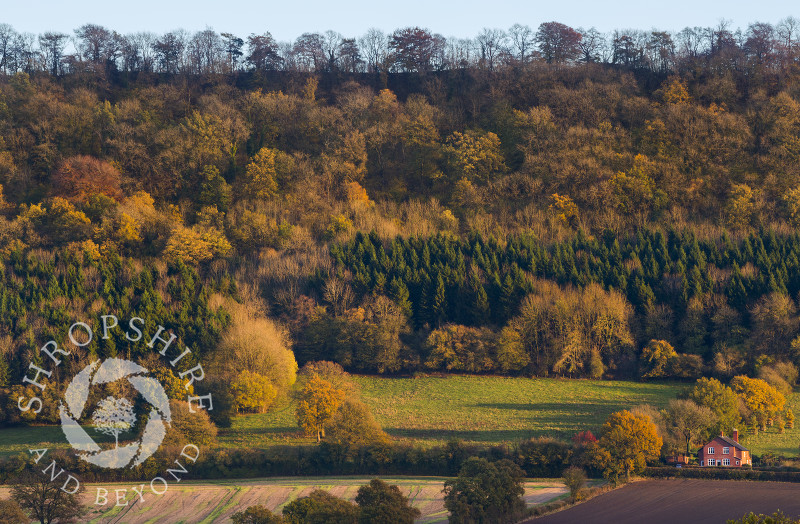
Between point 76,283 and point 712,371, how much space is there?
172ft

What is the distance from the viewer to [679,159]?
342ft

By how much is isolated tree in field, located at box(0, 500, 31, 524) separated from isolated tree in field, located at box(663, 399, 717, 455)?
36.6 meters

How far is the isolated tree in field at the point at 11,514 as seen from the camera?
4553cm

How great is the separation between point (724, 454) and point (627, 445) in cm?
607

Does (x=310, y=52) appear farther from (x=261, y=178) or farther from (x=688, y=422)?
(x=688, y=422)

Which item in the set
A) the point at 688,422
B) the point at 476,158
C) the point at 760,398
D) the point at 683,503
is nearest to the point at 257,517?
the point at 683,503

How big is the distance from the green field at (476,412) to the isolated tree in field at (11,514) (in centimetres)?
1786

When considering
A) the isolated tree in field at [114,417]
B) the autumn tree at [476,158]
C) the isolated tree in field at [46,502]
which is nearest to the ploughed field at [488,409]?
the isolated tree in field at [114,417]

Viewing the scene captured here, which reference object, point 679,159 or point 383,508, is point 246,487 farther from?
point 679,159

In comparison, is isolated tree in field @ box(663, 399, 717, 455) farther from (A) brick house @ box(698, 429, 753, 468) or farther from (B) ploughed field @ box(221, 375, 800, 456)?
(B) ploughed field @ box(221, 375, 800, 456)

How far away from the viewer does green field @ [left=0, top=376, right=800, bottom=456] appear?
207ft

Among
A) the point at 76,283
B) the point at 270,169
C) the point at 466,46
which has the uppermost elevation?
the point at 466,46

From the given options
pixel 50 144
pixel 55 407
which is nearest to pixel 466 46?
pixel 50 144

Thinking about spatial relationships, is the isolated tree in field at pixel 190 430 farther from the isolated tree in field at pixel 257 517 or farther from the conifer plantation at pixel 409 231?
the isolated tree in field at pixel 257 517
